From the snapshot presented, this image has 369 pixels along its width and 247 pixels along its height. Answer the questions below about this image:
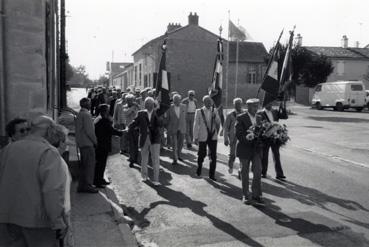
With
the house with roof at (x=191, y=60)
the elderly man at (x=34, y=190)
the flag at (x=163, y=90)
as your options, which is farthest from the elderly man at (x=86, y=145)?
the house with roof at (x=191, y=60)

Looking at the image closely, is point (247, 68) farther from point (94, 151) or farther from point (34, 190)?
point (34, 190)

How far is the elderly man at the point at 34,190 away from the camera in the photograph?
3477 mm

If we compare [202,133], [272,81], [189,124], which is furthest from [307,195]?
[189,124]

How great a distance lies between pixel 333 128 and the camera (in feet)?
70.3

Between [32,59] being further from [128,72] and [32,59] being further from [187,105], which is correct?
[128,72]

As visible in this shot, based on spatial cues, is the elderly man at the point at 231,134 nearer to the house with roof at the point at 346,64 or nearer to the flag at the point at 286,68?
the flag at the point at 286,68

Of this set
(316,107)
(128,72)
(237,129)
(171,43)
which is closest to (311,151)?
(237,129)

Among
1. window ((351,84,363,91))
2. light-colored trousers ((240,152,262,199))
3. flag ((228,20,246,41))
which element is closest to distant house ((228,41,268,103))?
flag ((228,20,246,41))

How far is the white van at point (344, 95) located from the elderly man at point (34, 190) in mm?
34591

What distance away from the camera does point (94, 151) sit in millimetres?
8359

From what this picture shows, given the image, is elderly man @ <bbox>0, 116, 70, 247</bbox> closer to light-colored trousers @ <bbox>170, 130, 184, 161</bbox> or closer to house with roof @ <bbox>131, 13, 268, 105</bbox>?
light-colored trousers @ <bbox>170, 130, 184, 161</bbox>

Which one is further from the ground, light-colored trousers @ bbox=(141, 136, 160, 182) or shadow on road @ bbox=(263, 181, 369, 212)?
light-colored trousers @ bbox=(141, 136, 160, 182)

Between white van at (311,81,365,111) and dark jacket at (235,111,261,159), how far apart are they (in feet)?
97.7

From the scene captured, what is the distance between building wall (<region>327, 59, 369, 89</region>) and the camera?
51.2 m
